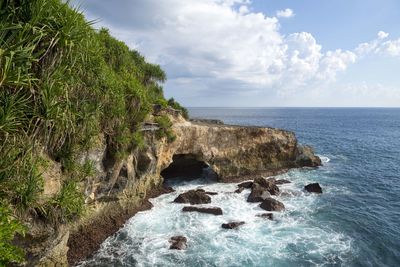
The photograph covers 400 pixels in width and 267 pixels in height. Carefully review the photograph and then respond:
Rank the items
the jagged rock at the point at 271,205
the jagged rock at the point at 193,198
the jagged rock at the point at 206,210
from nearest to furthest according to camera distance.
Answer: the jagged rock at the point at 206,210 → the jagged rock at the point at 271,205 → the jagged rock at the point at 193,198

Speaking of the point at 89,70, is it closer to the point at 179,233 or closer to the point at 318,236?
the point at 179,233

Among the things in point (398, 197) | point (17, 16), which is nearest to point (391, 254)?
point (398, 197)

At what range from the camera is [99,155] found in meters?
17.7

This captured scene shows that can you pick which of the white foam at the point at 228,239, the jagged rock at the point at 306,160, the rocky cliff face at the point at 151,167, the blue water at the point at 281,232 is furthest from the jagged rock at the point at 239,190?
the jagged rock at the point at 306,160

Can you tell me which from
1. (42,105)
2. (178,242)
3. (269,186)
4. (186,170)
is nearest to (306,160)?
(269,186)

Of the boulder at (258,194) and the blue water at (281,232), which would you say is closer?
the blue water at (281,232)

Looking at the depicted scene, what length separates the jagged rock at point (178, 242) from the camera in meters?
18.6

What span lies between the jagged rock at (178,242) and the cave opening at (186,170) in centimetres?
1344

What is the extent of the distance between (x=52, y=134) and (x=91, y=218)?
9.29 m

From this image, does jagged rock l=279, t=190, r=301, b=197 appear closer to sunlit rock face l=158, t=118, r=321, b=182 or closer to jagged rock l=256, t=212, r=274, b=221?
jagged rock l=256, t=212, r=274, b=221

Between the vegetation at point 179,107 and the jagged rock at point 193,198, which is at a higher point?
the vegetation at point 179,107

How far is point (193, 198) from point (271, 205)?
261 inches

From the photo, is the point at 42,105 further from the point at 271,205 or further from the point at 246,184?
the point at 246,184

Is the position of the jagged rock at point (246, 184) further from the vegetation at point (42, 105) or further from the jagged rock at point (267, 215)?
the vegetation at point (42, 105)
